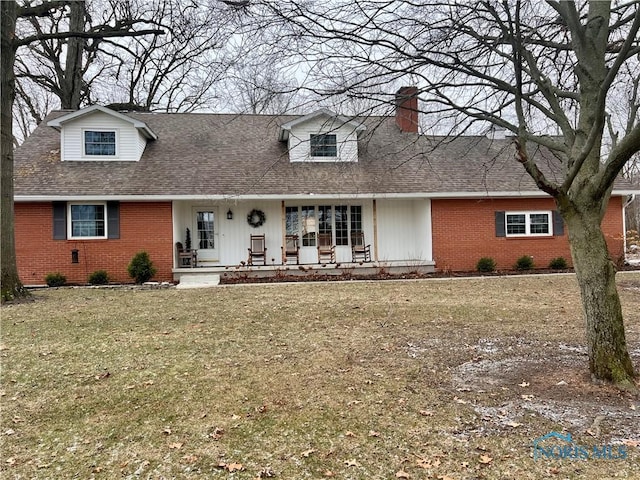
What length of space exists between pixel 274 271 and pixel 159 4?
25.2 feet

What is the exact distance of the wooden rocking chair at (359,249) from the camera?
14938 mm

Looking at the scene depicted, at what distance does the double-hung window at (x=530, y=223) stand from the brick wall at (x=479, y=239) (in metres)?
0.19

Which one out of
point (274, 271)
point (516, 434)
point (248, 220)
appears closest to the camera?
point (516, 434)

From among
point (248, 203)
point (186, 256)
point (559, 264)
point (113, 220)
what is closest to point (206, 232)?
point (186, 256)

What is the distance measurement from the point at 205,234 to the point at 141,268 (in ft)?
9.31

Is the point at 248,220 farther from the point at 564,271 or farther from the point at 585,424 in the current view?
the point at 585,424

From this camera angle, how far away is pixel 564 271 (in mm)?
13961

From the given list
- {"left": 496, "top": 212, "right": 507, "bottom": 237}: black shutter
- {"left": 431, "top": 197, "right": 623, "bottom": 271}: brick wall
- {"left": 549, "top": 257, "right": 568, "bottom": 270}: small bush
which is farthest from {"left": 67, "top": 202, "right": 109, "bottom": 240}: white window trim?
{"left": 549, "top": 257, "right": 568, "bottom": 270}: small bush

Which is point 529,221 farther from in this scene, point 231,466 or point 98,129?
point 98,129

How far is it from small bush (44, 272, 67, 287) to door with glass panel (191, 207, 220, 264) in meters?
3.93

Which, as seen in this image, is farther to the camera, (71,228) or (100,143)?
(100,143)

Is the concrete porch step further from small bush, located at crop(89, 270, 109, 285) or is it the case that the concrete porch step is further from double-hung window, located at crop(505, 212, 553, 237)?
double-hung window, located at crop(505, 212, 553, 237)

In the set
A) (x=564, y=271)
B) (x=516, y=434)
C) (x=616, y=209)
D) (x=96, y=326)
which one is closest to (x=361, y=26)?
(x=516, y=434)

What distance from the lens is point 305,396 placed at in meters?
4.14
